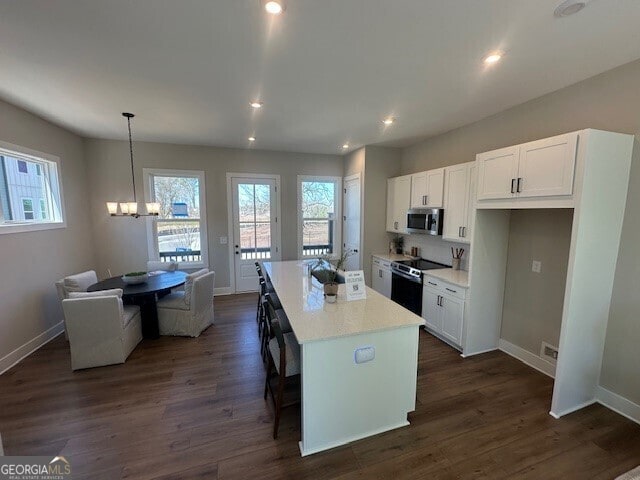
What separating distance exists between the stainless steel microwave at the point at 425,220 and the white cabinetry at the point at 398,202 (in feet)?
0.71

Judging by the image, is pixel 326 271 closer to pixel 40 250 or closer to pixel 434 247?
pixel 434 247

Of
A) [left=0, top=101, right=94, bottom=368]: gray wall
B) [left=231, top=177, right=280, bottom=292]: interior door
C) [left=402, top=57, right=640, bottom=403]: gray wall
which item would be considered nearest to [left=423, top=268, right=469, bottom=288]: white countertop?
[left=402, top=57, right=640, bottom=403]: gray wall

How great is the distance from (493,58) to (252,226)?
4457mm

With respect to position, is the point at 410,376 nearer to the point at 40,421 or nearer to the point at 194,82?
the point at 40,421

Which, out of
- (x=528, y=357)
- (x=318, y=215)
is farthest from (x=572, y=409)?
(x=318, y=215)

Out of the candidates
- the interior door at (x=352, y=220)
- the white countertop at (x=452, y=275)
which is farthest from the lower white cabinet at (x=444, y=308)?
the interior door at (x=352, y=220)

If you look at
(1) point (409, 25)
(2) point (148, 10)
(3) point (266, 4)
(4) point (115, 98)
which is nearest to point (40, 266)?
(4) point (115, 98)

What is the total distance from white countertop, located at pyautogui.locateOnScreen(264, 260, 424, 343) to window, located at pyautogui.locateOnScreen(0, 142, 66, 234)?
10.4 feet

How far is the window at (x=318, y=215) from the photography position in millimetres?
5645

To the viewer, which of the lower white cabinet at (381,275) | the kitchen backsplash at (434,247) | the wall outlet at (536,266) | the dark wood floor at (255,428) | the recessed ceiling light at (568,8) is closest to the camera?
the recessed ceiling light at (568,8)

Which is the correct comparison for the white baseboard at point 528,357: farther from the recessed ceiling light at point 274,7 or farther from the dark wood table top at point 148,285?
the dark wood table top at point 148,285

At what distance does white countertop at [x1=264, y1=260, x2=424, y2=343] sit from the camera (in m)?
1.88

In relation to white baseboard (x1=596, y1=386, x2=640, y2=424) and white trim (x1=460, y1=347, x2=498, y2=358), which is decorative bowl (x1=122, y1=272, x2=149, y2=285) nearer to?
white trim (x1=460, y1=347, x2=498, y2=358)

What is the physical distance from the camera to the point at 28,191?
3428 mm
